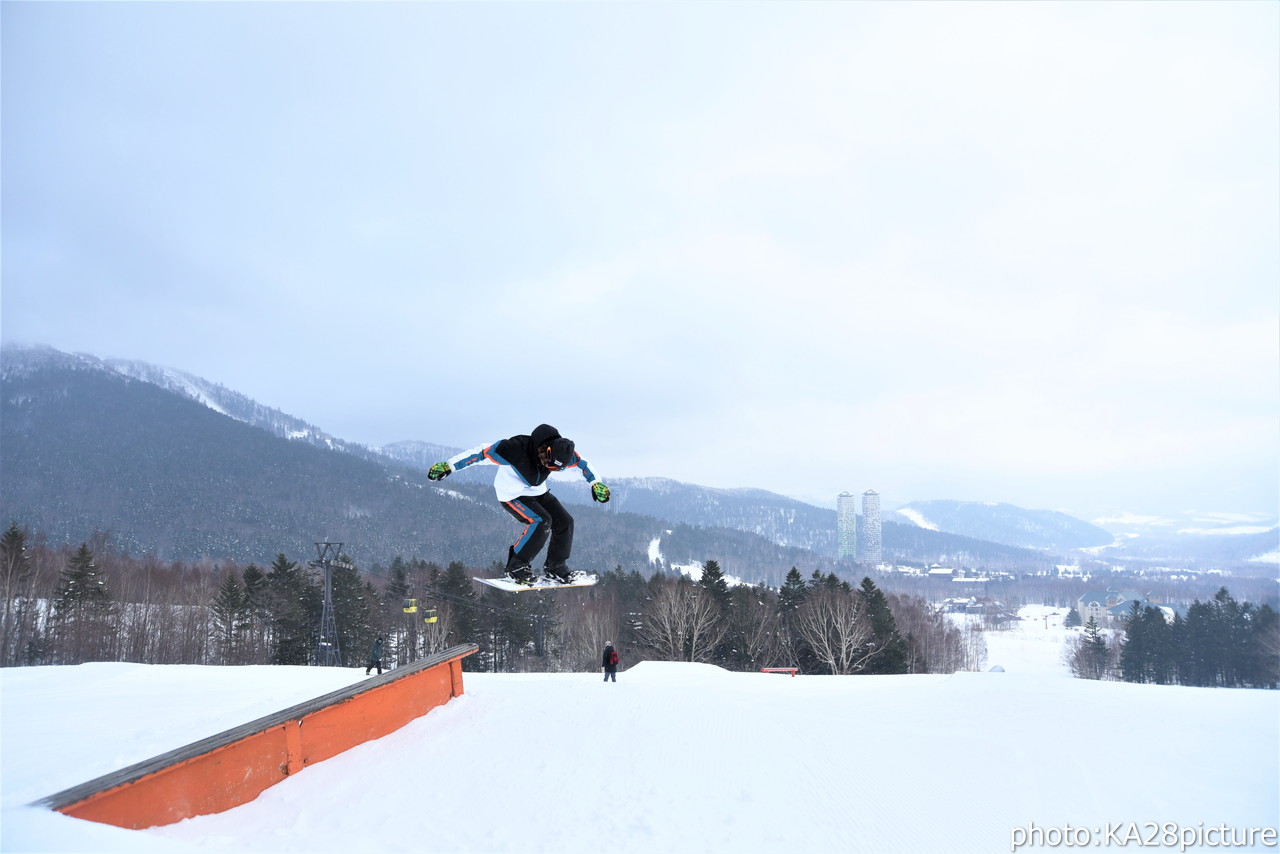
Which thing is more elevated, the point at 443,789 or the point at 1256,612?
the point at 443,789

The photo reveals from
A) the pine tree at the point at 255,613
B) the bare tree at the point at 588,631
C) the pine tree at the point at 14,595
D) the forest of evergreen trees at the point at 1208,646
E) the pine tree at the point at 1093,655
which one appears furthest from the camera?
the pine tree at the point at 1093,655

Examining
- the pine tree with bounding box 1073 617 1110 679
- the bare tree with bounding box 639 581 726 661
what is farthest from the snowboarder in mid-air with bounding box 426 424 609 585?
the pine tree with bounding box 1073 617 1110 679

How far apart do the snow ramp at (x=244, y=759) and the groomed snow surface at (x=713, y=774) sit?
0.60ft

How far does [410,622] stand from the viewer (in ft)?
172

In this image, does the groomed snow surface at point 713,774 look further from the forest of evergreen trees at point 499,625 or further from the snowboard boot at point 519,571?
the forest of evergreen trees at point 499,625

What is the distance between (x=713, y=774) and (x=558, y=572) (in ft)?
11.5

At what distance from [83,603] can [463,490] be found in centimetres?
15273

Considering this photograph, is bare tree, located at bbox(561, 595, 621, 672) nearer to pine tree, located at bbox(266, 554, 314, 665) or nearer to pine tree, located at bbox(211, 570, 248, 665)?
pine tree, located at bbox(266, 554, 314, 665)

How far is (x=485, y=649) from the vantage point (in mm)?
53062

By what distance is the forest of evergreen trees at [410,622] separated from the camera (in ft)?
132

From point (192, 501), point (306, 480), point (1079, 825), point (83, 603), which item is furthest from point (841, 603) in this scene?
point (306, 480)

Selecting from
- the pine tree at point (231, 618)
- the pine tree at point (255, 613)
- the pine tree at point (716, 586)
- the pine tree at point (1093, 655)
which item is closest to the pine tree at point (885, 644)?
the pine tree at point (716, 586)

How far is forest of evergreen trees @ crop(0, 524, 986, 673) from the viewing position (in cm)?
4009

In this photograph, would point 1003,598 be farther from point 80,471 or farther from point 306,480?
point 80,471
